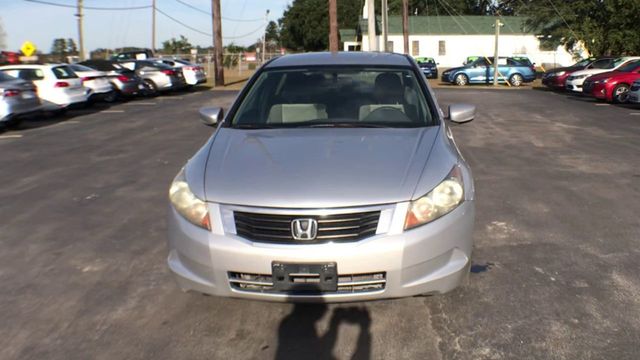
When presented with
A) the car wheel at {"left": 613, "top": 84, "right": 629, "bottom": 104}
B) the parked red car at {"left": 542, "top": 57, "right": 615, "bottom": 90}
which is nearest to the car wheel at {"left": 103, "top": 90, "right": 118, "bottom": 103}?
the car wheel at {"left": 613, "top": 84, "right": 629, "bottom": 104}

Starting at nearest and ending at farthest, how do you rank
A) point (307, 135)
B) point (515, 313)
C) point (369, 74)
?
point (515, 313), point (307, 135), point (369, 74)

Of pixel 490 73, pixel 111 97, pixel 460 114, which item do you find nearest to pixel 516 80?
pixel 490 73

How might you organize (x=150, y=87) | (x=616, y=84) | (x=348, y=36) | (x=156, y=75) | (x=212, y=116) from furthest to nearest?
(x=348, y=36) < (x=156, y=75) < (x=150, y=87) < (x=616, y=84) < (x=212, y=116)

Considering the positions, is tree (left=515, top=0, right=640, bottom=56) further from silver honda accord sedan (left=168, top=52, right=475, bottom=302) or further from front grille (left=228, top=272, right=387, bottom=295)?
front grille (left=228, top=272, right=387, bottom=295)

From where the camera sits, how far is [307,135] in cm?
404

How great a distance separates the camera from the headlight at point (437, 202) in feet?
10.5

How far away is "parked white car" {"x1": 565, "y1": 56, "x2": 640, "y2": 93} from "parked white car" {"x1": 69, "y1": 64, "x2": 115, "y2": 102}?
694 inches

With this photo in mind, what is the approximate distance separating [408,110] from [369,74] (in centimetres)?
56

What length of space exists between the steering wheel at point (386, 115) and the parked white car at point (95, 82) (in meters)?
15.8

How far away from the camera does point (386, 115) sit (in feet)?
14.6

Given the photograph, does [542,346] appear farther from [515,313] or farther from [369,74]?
[369,74]

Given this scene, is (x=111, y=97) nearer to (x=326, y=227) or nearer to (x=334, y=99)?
(x=334, y=99)

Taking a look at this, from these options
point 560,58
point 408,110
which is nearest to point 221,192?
point 408,110

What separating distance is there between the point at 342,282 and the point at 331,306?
673 millimetres
